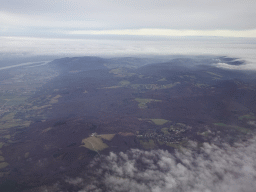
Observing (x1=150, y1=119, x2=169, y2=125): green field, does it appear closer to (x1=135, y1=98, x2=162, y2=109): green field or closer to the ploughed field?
the ploughed field

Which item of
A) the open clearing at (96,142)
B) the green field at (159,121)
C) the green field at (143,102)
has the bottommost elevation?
the open clearing at (96,142)

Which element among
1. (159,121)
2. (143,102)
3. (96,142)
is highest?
(143,102)

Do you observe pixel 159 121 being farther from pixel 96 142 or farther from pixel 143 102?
pixel 96 142

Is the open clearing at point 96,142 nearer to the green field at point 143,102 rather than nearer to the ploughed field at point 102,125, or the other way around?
the ploughed field at point 102,125

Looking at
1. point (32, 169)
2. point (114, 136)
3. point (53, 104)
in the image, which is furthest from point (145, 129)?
point (53, 104)

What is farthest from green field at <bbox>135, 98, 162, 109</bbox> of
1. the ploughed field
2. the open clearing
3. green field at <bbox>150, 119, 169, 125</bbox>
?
the open clearing

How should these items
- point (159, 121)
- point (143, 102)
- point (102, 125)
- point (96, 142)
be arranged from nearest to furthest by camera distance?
1. point (96, 142)
2. point (102, 125)
3. point (159, 121)
4. point (143, 102)

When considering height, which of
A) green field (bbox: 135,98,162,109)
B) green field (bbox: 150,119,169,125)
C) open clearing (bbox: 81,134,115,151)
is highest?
green field (bbox: 135,98,162,109)

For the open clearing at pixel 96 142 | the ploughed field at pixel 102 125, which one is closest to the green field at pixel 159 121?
the ploughed field at pixel 102 125

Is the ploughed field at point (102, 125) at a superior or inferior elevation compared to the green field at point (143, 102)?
inferior

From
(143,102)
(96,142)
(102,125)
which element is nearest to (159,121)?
(102,125)

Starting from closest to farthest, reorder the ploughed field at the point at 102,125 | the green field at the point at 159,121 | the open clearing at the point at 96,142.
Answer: the ploughed field at the point at 102,125 → the open clearing at the point at 96,142 → the green field at the point at 159,121
